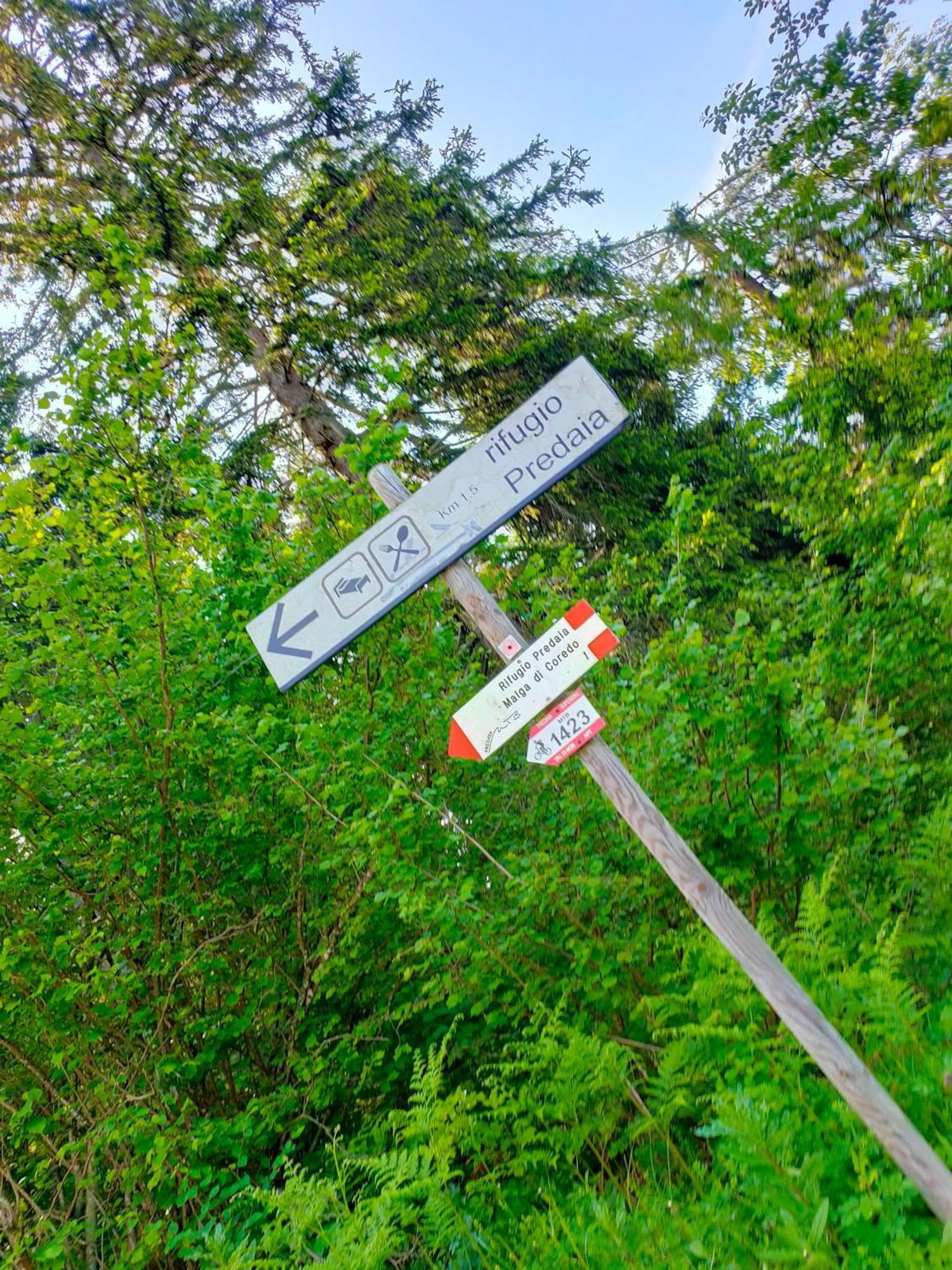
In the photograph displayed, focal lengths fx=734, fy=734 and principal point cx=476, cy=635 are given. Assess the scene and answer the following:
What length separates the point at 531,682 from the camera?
6.55 ft

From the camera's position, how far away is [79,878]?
13.0 ft

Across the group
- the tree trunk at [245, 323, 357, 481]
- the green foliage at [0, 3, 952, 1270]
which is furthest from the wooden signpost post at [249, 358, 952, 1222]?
the tree trunk at [245, 323, 357, 481]

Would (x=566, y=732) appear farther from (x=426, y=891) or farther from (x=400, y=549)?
(x=426, y=891)

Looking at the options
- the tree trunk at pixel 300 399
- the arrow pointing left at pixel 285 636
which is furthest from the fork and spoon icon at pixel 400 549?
the tree trunk at pixel 300 399

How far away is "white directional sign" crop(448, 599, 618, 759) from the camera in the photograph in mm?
1936

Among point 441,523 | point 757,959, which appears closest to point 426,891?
point 757,959

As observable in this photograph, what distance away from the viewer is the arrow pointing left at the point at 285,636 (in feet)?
7.02

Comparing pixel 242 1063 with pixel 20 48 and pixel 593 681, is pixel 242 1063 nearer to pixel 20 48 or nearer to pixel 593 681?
pixel 593 681

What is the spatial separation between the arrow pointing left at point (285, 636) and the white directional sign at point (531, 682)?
0.50 m

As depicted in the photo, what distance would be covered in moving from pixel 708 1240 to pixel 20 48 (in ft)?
39.3

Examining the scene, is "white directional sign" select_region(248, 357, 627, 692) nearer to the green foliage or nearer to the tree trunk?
the green foliage

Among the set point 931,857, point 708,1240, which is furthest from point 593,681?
point 708,1240

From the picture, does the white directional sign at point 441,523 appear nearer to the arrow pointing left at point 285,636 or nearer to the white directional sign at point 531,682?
the arrow pointing left at point 285,636

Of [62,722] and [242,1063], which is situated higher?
[62,722]
